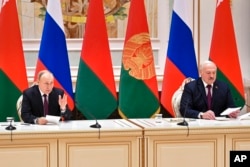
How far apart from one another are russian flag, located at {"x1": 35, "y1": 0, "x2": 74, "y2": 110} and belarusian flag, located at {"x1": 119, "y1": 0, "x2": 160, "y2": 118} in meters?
0.72

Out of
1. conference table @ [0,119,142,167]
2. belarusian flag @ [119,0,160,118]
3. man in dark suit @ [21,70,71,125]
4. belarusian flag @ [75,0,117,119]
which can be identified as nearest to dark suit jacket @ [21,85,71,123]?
man in dark suit @ [21,70,71,125]

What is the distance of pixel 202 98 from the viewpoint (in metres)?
5.40

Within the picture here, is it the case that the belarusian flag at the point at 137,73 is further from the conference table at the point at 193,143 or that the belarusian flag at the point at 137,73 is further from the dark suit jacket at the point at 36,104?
the conference table at the point at 193,143

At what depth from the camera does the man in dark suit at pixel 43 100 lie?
4.97m

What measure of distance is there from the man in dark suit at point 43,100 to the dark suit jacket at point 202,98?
1.27 metres

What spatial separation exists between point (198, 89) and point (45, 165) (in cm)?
201

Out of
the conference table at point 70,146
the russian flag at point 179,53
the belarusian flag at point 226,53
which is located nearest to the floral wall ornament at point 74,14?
the russian flag at point 179,53

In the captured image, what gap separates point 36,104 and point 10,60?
1093 mm

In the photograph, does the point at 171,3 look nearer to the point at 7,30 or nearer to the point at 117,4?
the point at 117,4

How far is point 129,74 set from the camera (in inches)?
247

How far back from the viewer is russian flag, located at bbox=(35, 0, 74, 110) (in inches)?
239

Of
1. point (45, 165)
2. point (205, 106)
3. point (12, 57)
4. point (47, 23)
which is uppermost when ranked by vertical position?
point (47, 23)

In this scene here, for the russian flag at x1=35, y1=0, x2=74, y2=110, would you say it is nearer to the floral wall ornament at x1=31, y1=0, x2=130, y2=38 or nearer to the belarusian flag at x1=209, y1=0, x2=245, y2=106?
the floral wall ornament at x1=31, y1=0, x2=130, y2=38

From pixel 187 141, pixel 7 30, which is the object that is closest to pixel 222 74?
pixel 187 141
